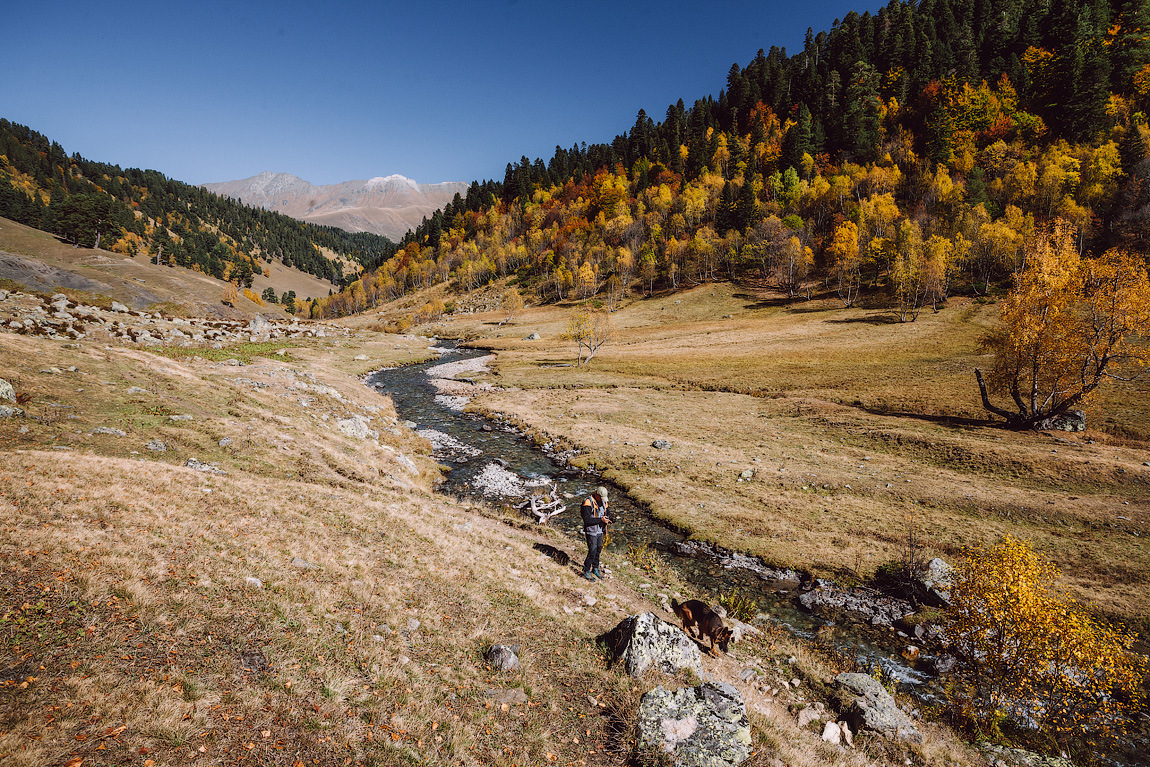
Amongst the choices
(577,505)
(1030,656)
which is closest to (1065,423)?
(1030,656)

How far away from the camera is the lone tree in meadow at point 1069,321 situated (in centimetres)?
2792

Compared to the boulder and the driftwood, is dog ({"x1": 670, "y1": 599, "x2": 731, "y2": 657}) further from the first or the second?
the boulder

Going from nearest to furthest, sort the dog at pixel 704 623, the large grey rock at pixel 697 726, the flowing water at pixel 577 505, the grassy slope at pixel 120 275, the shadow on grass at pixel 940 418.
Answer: the large grey rock at pixel 697 726 < the dog at pixel 704 623 < the flowing water at pixel 577 505 < the shadow on grass at pixel 940 418 < the grassy slope at pixel 120 275

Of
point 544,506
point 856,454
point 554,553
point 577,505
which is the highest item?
point 554,553

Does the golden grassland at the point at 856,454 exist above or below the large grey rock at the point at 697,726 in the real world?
below

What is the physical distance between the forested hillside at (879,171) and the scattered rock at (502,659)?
289ft

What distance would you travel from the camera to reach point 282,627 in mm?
8969

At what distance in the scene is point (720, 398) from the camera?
156ft

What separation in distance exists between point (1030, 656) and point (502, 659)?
1368 cm

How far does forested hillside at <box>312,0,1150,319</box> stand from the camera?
271 feet

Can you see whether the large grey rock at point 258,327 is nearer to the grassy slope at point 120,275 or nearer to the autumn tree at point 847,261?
the grassy slope at point 120,275

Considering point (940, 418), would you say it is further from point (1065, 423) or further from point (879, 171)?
point (879, 171)

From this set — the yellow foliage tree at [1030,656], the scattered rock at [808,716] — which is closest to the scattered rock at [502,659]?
the scattered rock at [808,716]

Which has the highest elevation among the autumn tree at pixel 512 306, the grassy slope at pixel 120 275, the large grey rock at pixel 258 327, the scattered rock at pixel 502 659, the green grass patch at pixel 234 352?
the grassy slope at pixel 120 275
